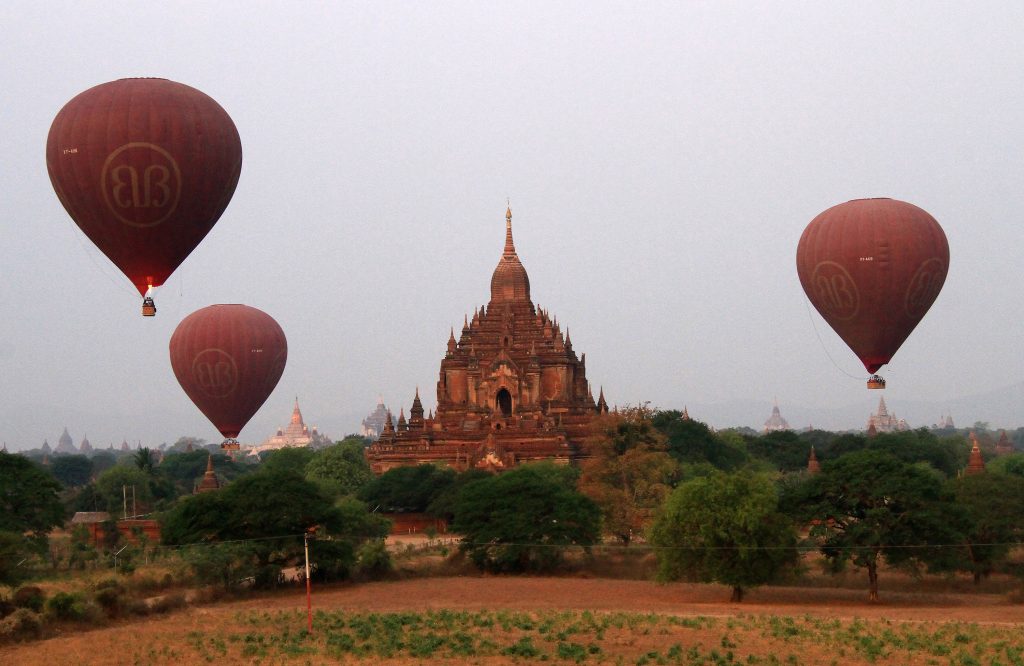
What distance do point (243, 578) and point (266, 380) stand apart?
6.99m

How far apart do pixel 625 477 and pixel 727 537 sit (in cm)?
1237

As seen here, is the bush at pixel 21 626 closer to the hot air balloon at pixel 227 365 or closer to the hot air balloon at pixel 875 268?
the hot air balloon at pixel 227 365

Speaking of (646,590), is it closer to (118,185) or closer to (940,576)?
(940,576)

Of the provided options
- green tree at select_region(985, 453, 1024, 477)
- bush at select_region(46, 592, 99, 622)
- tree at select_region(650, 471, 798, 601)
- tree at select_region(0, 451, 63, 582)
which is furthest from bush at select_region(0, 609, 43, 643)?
green tree at select_region(985, 453, 1024, 477)

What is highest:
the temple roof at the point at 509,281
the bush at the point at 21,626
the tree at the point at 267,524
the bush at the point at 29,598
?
the temple roof at the point at 509,281

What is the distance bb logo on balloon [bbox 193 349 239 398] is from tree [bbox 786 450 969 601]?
16.5 metres

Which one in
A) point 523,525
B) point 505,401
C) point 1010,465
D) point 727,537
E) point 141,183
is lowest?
point 727,537

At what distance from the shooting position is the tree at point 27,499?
154ft

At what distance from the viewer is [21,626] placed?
1247 inches

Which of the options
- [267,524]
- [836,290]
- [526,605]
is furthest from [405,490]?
[836,290]

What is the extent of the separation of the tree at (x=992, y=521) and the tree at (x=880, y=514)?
1.90m

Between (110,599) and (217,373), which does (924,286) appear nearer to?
(217,373)

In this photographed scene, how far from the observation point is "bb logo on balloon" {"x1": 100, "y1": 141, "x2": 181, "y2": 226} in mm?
31984

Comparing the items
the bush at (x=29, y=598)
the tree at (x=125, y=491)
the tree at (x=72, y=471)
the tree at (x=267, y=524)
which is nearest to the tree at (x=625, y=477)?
the tree at (x=267, y=524)
